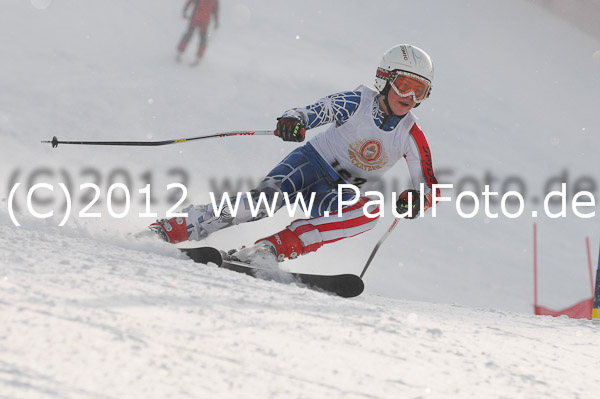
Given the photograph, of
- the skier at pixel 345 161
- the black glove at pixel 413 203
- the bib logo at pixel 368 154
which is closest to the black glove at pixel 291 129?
the skier at pixel 345 161

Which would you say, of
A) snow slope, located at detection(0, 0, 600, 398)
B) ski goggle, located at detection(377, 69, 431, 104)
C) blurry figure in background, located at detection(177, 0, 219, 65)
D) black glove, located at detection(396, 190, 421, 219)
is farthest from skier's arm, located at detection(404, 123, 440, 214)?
blurry figure in background, located at detection(177, 0, 219, 65)

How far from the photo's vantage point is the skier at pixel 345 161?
336cm

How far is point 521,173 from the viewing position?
8.70 m

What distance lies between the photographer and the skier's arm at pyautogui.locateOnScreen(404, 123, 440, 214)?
351 centimetres

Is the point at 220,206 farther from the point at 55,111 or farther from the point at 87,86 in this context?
the point at 87,86

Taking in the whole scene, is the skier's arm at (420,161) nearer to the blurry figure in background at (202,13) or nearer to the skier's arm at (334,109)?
the skier's arm at (334,109)

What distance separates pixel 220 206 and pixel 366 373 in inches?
74.8

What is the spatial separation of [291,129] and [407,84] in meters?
0.70

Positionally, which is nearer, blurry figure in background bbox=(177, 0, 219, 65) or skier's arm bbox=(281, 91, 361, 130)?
skier's arm bbox=(281, 91, 361, 130)

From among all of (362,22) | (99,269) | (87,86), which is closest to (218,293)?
(99,269)

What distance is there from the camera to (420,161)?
3520 mm

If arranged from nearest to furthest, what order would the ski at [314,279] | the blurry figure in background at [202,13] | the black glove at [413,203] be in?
the ski at [314,279] < the black glove at [413,203] < the blurry figure in background at [202,13]

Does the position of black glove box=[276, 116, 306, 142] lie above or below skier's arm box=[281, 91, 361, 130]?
below

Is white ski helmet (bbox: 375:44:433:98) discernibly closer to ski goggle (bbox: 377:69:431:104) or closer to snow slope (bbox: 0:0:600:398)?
ski goggle (bbox: 377:69:431:104)
